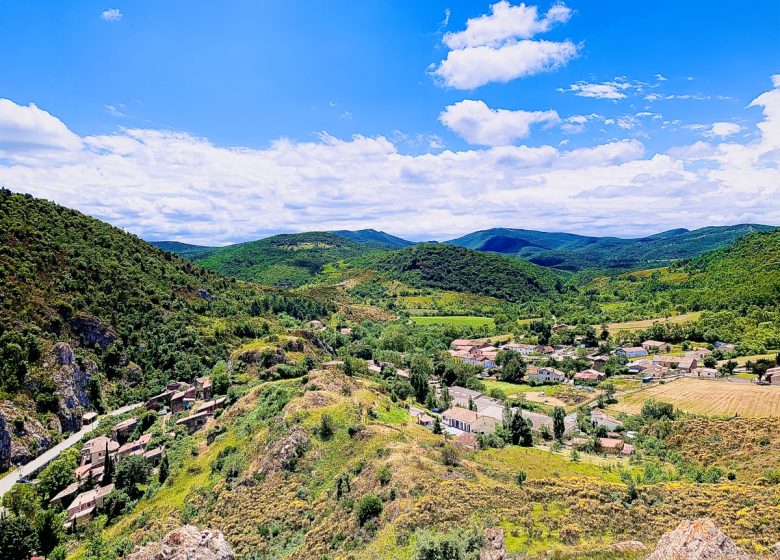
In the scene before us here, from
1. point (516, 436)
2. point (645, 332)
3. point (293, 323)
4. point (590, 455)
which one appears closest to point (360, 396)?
point (516, 436)

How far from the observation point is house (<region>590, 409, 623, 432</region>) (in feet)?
204

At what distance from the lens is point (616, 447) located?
53469 millimetres

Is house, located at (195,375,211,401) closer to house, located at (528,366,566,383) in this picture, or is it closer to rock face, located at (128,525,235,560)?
rock face, located at (128,525,235,560)

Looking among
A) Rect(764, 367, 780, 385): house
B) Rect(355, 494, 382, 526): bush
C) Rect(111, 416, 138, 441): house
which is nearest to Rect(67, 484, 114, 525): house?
Rect(111, 416, 138, 441): house

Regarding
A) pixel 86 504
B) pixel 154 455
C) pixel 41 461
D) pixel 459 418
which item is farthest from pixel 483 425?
pixel 41 461

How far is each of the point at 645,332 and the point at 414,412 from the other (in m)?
88.4

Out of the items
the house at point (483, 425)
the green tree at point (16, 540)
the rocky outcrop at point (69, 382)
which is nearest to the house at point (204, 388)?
the rocky outcrop at point (69, 382)

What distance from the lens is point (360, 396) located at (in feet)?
178

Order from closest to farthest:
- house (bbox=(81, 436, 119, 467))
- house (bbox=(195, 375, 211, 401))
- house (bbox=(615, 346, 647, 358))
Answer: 1. house (bbox=(81, 436, 119, 467))
2. house (bbox=(195, 375, 211, 401))
3. house (bbox=(615, 346, 647, 358))

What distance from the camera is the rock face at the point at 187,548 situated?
2567 cm

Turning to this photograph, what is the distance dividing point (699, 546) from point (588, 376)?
274 ft

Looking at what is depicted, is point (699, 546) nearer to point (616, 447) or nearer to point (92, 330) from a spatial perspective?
point (616, 447)

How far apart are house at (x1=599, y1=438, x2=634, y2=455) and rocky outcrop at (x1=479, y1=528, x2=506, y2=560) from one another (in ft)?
110

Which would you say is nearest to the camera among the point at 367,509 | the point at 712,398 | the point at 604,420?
the point at 367,509
